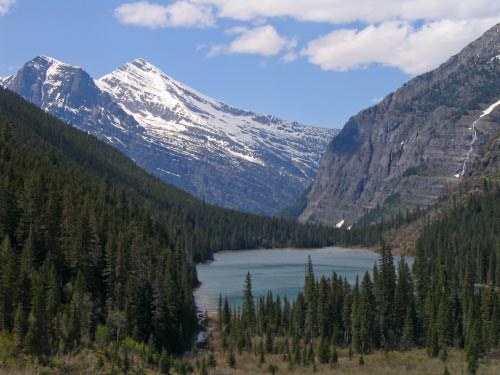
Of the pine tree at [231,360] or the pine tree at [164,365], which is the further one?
the pine tree at [231,360]

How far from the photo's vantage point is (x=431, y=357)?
307 ft

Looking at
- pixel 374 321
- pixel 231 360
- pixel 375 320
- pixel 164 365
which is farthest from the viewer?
pixel 375 320

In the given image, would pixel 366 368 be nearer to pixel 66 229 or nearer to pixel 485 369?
pixel 485 369

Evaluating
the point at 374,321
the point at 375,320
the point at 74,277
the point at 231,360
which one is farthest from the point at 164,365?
the point at 375,320

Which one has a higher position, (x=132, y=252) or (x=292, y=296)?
(x=132, y=252)

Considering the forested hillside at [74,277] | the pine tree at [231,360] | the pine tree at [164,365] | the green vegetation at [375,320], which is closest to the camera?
the forested hillside at [74,277]

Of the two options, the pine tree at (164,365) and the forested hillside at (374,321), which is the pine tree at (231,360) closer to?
the forested hillside at (374,321)

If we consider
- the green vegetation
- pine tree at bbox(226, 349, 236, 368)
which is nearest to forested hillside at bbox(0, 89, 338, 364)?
pine tree at bbox(226, 349, 236, 368)

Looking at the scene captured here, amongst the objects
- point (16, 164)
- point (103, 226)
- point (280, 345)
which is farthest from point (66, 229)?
point (280, 345)

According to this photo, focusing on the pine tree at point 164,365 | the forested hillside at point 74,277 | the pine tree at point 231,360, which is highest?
the forested hillside at point 74,277

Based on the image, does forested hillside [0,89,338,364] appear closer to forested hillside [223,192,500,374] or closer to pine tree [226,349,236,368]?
pine tree [226,349,236,368]

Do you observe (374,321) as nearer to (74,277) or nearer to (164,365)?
(164,365)

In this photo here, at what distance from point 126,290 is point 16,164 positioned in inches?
1556

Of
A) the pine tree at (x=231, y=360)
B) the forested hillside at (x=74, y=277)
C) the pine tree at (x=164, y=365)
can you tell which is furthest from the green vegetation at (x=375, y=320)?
the pine tree at (x=164, y=365)
